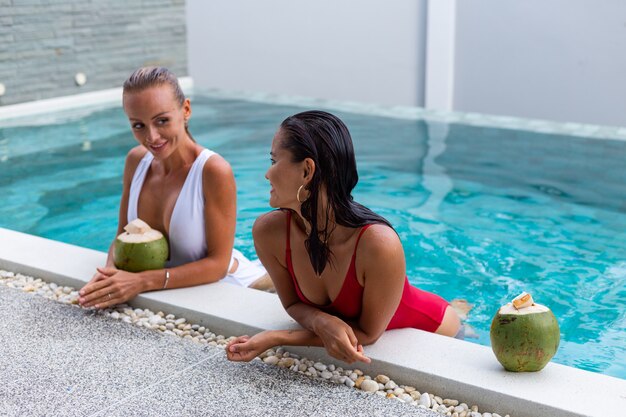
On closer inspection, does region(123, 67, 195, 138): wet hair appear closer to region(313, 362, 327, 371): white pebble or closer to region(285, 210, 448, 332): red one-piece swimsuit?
region(285, 210, 448, 332): red one-piece swimsuit

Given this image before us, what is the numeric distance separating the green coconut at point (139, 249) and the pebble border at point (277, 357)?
0.23 metres

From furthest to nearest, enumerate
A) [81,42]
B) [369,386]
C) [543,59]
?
1. [81,42]
2. [543,59]
3. [369,386]

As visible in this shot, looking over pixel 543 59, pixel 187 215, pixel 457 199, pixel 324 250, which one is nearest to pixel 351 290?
pixel 324 250

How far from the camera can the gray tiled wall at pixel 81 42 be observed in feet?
42.5

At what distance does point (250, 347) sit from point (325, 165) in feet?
2.80

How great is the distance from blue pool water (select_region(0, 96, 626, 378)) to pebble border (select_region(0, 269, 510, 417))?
191cm

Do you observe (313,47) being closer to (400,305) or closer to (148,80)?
(148,80)

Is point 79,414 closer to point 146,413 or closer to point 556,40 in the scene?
point 146,413

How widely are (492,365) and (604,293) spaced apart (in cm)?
284

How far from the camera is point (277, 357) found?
12.2ft

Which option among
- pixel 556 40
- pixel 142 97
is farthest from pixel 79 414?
pixel 556 40

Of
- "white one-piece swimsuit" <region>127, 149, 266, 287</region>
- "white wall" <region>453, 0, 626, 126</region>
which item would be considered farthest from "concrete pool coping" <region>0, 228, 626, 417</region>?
"white wall" <region>453, 0, 626, 126</region>

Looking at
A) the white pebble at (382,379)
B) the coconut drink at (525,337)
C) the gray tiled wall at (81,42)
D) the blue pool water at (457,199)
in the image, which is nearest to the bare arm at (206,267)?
the white pebble at (382,379)

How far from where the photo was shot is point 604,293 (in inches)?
233
